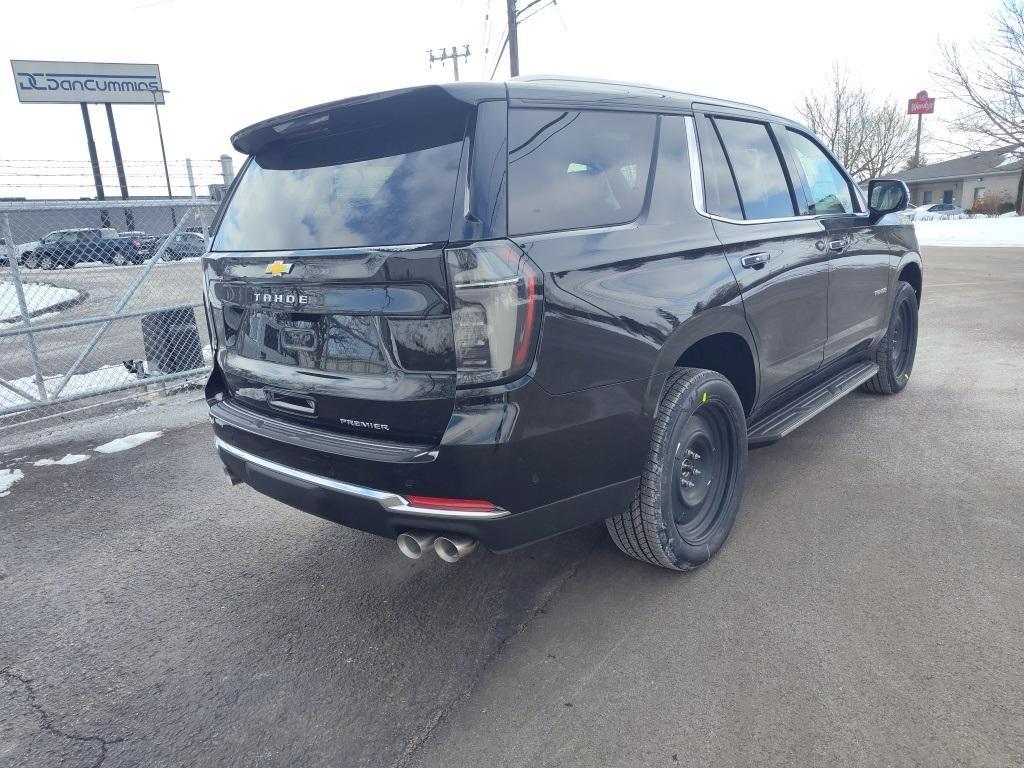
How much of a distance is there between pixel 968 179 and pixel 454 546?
227 feet

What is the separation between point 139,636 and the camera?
282 centimetres

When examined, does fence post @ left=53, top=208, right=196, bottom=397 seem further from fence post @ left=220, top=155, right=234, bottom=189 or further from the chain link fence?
fence post @ left=220, top=155, right=234, bottom=189

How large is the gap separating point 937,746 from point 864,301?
3055mm

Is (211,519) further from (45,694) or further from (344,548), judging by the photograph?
(45,694)

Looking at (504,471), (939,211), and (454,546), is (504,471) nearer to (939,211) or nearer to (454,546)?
(454,546)

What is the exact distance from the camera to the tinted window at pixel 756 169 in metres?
3.37

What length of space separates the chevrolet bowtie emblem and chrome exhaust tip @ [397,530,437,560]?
102 cm

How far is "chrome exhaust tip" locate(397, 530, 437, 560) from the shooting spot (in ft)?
7.70

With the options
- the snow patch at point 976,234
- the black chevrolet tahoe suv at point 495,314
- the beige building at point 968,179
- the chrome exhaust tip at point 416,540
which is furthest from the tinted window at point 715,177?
the beige building at point 968,179

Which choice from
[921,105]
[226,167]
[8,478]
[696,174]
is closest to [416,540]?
[696,174]

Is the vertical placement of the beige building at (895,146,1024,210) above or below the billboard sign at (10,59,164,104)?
below

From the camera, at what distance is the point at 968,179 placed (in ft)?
189

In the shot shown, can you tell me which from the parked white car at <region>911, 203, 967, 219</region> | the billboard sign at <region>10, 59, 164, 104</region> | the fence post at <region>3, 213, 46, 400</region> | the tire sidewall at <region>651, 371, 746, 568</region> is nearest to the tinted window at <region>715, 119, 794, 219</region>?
the tire sidewall at <region>651, 371, 746, 568</region>

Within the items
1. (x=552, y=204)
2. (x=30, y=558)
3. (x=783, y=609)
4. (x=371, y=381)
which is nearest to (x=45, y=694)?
(x=30, y=558)
